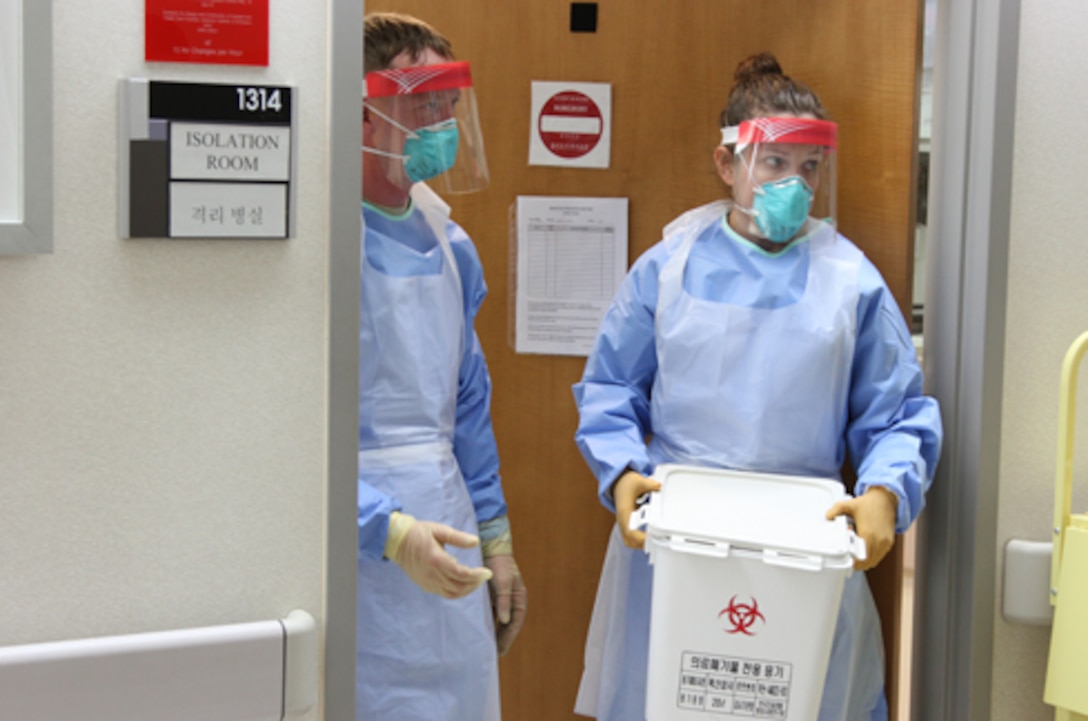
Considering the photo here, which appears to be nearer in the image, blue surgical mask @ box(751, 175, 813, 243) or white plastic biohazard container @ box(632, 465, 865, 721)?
white plastic biohazard container @ box(632, 465, 865, 721)

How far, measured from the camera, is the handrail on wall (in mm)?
1349

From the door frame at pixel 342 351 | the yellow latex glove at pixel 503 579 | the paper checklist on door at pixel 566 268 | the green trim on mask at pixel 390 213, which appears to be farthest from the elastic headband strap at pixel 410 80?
the paper checklist on door at pixel 566 268

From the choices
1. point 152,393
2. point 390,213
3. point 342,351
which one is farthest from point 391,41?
point 152,393

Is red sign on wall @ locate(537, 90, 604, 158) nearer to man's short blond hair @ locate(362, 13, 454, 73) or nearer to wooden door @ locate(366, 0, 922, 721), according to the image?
wooden door @ locate(366, 0, 922, 721)

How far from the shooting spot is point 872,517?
1.87 metres

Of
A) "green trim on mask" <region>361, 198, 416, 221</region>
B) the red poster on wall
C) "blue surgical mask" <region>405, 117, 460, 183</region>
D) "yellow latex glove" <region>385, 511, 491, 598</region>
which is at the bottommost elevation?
"yellow latex glove" <region>385, 511, 491, 598</region>

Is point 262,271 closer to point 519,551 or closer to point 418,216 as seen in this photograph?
point 418,216

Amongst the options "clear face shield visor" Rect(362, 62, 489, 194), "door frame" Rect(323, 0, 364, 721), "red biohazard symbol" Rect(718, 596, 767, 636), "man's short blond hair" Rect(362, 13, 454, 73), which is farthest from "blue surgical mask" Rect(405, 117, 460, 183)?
"red biohazard symbol" Rect(718, 596, 767, 636)

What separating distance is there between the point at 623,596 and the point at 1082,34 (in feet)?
4.07

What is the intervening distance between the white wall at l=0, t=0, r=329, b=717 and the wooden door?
54.0 inches

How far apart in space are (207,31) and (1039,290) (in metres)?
1.19

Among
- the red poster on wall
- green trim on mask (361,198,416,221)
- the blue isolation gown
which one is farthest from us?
the blue isolation gown

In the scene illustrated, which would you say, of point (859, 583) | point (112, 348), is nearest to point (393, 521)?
point (112, 348)

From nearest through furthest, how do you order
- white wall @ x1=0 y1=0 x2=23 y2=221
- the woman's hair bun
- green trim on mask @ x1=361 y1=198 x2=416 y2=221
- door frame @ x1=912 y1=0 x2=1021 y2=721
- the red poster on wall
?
white wall @ x1=0 y1=0 x2=23 y2=221
the red poster on wall
door frame @ x1=912 y1=0 x2=1021 y2=721
green trim on mask @ x1=361 y1=198 x2=416 y2=221
the woman's hair bun
